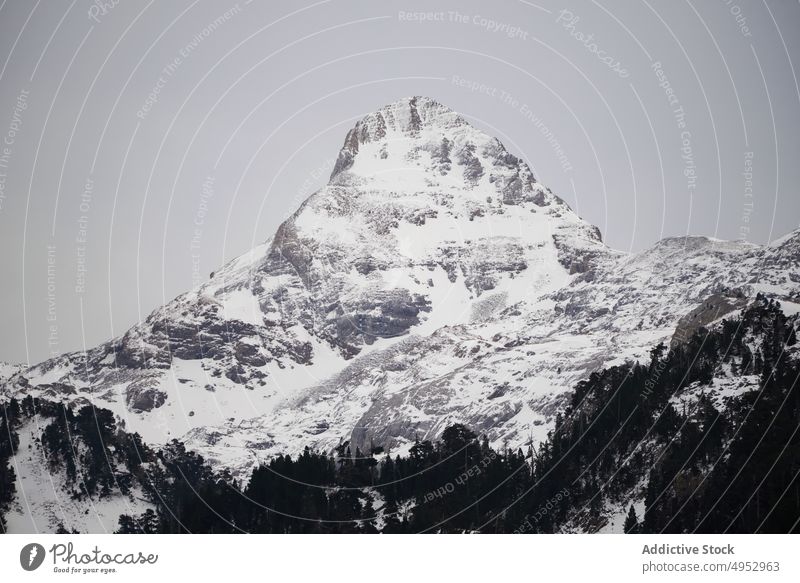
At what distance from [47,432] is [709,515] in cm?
9146
